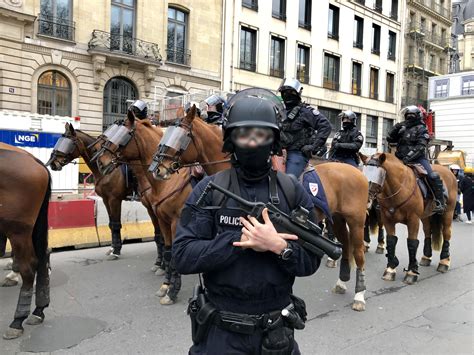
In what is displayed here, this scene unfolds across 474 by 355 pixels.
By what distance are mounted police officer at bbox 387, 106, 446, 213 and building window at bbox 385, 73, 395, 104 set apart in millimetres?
31445

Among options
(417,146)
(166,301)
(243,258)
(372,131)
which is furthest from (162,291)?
(372,131)

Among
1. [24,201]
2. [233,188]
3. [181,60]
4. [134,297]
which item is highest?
[181,60]

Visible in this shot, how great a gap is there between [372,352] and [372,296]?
6.25 feet

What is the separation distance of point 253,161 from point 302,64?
28949 millimetres

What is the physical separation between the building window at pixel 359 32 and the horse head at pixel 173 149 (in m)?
31.6

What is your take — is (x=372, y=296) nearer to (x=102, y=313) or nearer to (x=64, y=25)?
(x=102, y=313)

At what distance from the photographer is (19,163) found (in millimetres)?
4656

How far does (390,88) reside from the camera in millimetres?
37156

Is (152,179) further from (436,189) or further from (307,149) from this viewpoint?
(436,189)

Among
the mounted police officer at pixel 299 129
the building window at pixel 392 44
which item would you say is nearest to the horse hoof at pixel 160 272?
the mounted police officer at pixel 299 129

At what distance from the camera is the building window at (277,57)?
2769 centimetres

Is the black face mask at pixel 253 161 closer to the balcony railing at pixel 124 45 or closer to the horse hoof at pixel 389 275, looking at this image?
the horse hoof at pixel 389 275

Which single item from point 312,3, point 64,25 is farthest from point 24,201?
point 312,3

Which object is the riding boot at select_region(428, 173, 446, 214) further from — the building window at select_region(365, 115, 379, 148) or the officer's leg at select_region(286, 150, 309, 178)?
the building window at select_region(365, 115, 379, 148)
